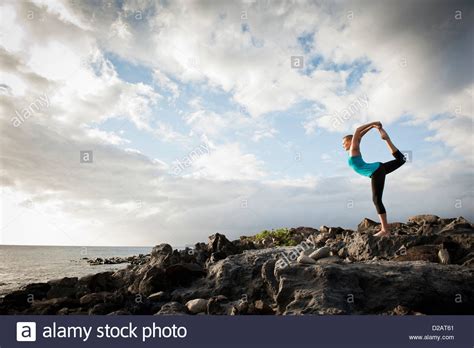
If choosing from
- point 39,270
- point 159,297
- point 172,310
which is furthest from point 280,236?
point 39,270

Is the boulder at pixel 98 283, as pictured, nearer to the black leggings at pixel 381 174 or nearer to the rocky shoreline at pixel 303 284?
the rocky shoreline at pixel 303 284

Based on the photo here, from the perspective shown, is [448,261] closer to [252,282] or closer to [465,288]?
[465,288]

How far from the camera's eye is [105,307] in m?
7.82

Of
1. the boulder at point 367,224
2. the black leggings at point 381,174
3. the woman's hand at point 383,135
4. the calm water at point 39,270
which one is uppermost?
the woman's hand at point 383,135

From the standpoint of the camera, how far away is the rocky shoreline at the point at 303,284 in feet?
22.3

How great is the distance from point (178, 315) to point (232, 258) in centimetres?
345

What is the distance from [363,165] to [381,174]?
22.0 inches

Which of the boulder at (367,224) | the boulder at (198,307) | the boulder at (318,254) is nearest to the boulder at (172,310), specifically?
the boulder at (198,307)

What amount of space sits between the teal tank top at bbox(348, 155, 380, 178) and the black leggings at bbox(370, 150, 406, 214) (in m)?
0.10

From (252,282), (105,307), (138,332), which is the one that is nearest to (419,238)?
(252,282)

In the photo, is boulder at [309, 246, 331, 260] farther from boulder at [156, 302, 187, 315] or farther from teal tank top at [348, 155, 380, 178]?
boulder at [156, 302, 187, 315]

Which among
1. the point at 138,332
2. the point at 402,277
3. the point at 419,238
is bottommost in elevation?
the point at 138,332

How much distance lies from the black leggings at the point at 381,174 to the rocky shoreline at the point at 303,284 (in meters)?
1.10

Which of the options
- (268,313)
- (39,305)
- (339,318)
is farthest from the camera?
(39,305)
